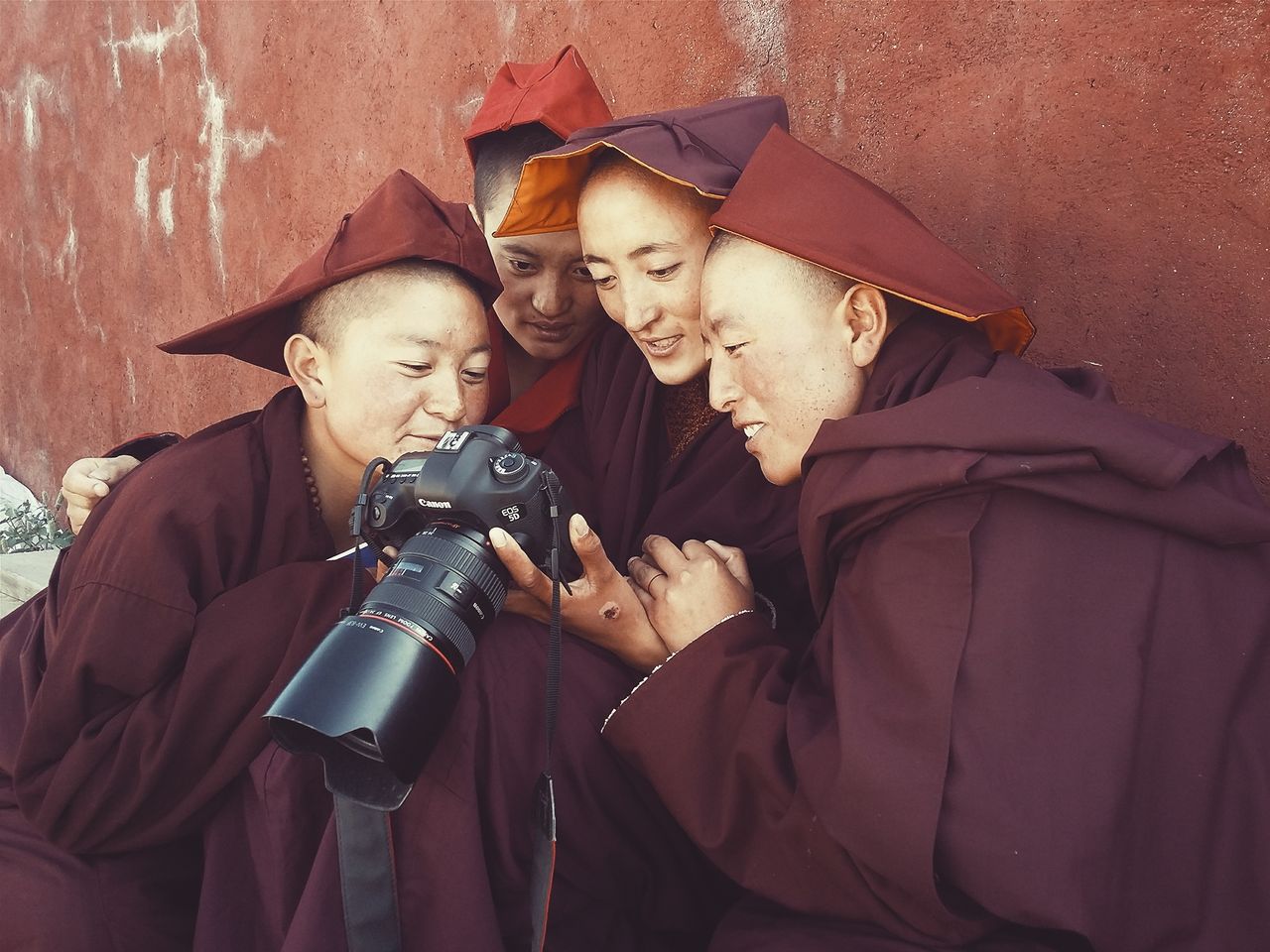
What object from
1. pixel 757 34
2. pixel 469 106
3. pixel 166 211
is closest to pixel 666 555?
pixel 757 34

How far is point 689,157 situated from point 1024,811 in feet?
3.40

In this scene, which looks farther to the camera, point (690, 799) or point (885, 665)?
point (690, 799)

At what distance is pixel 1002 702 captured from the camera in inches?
44.6

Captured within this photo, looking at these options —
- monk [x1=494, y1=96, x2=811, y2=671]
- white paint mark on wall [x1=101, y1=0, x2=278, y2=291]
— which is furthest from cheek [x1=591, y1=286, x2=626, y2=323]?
white paint mark on wall [x1=101, y1=0, x2=278, y2=291]

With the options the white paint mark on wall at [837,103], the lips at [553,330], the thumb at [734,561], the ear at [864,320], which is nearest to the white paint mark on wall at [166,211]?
the lips at [553,330]

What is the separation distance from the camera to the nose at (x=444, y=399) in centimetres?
182

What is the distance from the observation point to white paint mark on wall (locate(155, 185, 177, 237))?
4516mm

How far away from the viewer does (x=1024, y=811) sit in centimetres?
111

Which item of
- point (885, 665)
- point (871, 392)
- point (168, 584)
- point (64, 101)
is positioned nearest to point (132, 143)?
point (64, 101)

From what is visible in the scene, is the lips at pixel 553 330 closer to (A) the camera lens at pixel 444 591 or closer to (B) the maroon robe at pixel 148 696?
(B) the maroon robe at pixel 148 696

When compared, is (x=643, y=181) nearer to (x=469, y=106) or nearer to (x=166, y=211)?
(x=469, y=106)

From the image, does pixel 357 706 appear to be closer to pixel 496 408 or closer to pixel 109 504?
pixel 109 504

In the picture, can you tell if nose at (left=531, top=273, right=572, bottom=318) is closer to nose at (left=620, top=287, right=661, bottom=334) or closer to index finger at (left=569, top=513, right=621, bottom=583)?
nose at (left=620, top=287, right=661, bottom=334)

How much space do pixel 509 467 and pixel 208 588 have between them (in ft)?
1.96
